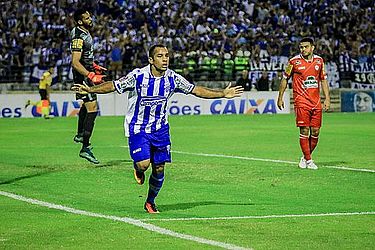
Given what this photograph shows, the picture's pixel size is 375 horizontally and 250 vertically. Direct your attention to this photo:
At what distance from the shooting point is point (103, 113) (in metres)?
39.4

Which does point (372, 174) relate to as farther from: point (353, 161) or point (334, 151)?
point (334, 151)

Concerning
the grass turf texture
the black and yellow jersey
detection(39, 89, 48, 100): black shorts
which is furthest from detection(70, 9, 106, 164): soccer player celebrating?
detection(39, 89, 48, 100): black shorts

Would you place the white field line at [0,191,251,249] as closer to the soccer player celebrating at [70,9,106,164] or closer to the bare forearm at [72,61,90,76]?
the bare forearm at [72,61,90,76]

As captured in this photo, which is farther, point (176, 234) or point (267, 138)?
point (267, 138)

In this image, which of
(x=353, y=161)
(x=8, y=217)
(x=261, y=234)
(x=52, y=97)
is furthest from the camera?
(x=52, y=97)

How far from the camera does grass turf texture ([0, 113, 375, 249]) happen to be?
9000 millimetres

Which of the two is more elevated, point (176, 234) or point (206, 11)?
point (206, 11)

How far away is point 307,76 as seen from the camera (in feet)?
54.1

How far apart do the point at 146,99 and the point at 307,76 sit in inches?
244

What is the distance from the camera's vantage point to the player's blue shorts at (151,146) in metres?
10.7

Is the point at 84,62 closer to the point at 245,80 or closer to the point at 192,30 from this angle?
the point at 245,80

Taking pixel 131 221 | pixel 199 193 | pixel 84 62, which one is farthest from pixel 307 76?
pixel 131 221

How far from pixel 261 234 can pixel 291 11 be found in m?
35.8

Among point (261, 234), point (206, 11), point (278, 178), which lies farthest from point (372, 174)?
point (206, 11)
